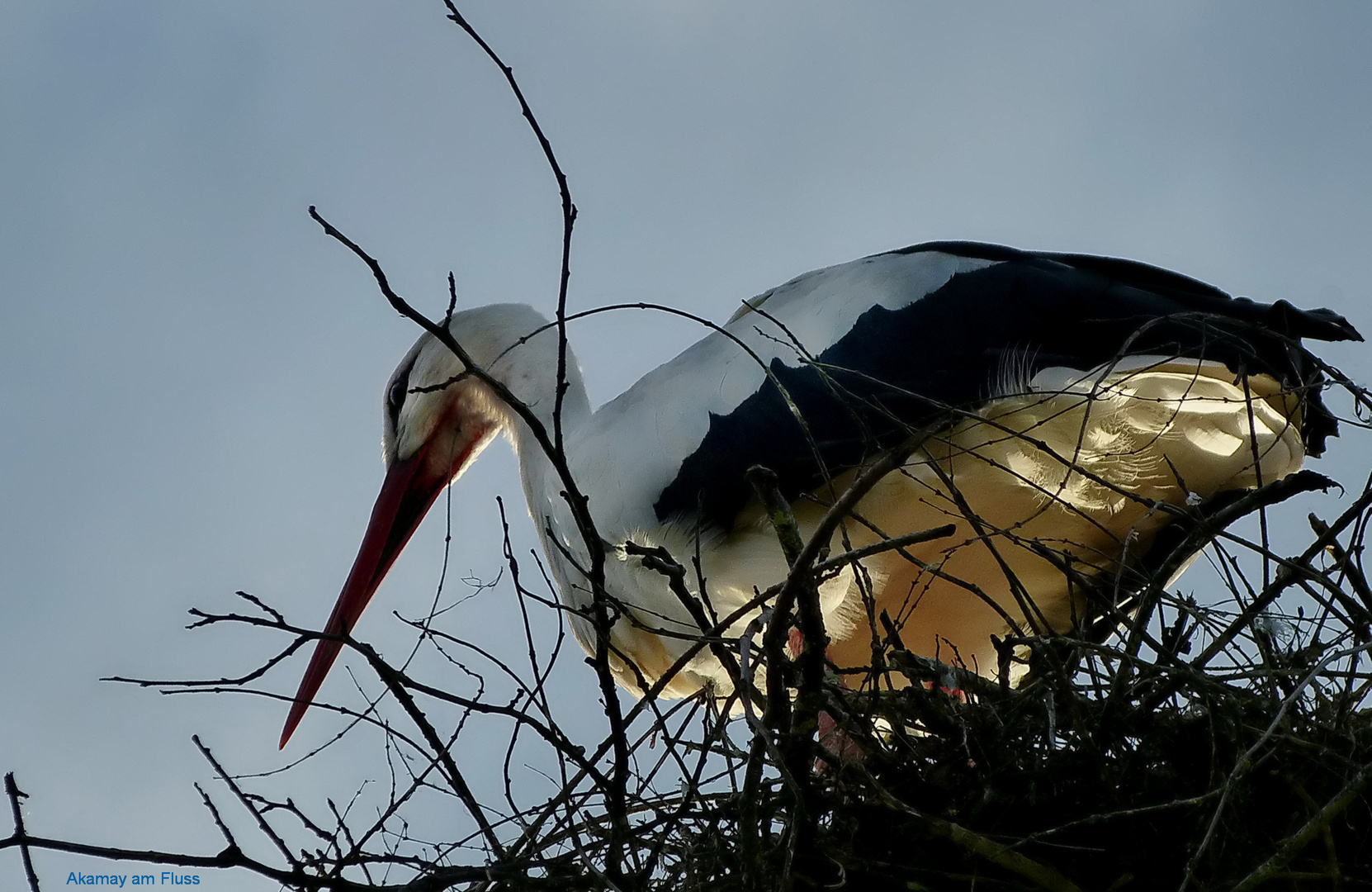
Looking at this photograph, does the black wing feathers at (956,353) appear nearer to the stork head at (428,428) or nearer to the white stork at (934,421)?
the white stork at (934,421)

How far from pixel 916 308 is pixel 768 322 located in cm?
30

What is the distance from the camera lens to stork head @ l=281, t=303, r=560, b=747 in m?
3.78

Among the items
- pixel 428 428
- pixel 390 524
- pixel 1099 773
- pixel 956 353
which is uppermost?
pixel 428 428

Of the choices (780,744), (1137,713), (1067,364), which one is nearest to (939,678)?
(1137,713)

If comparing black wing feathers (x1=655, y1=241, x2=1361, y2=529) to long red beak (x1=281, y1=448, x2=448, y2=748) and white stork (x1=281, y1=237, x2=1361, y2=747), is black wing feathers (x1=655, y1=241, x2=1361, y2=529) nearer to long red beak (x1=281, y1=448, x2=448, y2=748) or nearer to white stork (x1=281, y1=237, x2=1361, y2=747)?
white stork (x1=281, y1=237, x2=1361, y2=747)

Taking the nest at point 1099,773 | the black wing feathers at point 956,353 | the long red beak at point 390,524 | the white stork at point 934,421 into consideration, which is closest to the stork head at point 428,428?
the long red beak at point 390,524

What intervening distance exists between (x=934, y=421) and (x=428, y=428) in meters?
1.85

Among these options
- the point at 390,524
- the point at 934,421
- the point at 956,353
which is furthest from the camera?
the point at 390,524

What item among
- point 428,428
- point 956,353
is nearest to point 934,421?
point 956,353

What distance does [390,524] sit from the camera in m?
3.86

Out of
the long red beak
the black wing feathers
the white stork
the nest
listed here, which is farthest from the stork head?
the nest

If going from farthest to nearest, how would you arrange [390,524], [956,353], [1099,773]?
[390,524], [956,353], [1099,773]

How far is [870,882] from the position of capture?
1.81 metres

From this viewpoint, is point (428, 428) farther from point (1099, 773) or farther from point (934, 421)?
point (1099, 773)
